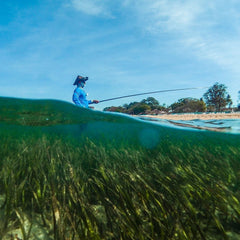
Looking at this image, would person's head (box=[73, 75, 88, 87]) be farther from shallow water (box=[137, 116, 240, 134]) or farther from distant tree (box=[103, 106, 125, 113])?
shallow water (box=[137, 116, 240, 134])

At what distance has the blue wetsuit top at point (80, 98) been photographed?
11.0 meters

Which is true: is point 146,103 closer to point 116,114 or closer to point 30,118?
point 116,114

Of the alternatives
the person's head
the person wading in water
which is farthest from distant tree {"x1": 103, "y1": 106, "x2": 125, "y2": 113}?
the person's head

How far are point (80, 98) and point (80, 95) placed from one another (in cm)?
18

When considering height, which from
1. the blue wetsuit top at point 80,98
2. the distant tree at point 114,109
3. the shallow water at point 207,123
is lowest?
the shallow water at point 207,123

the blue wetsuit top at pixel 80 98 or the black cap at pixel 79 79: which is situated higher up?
the black cap at pixel 79 79

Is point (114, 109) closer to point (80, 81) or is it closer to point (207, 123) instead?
point (80, 81)

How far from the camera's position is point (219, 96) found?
7294 cm

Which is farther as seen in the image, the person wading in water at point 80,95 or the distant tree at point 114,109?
the distant tree at point 114,109

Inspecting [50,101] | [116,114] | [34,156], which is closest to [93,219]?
[34,156]

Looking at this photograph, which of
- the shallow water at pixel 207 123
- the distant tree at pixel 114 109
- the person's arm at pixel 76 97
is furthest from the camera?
the distant tree at pixel 114 109

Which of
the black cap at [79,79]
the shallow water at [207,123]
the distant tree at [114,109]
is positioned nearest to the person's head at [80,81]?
the black cap at [79,79]

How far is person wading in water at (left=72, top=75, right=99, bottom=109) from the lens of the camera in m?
11.1

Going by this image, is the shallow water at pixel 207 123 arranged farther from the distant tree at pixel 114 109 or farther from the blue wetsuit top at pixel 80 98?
the blue wetsuit top at pixel 80 98
